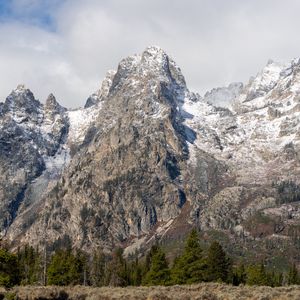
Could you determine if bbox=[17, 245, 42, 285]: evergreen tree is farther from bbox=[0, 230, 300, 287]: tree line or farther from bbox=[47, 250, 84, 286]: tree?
bbox=[47, 250, 84, 286]: tree

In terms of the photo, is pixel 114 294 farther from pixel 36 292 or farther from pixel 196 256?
pixel 196 256

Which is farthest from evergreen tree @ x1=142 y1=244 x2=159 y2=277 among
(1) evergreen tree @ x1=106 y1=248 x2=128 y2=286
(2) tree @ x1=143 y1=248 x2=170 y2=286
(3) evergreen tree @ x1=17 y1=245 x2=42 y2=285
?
(3) evergreen tree @ x1=17 y1=245 x2=42 y2=285

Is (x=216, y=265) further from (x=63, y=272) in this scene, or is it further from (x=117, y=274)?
(x=117, y=274)

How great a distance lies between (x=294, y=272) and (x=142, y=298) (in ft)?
365

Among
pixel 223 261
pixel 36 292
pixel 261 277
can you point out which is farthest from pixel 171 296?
pixel 261 277

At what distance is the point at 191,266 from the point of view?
287 ft

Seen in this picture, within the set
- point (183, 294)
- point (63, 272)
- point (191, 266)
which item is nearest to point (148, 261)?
point (63, 272)

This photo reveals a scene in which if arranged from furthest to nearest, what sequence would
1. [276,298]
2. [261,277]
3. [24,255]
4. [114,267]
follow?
[24,255]
[114,267]
[261,277]
[276,298]

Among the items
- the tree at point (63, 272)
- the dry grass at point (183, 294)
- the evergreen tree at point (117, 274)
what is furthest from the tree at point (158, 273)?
the dry grass at point (183, 294)

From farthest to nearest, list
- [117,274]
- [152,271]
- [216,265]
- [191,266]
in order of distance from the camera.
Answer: [117,274] < [152,271] < [216,265] < [191,266]

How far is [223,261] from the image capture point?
10325 centimetres

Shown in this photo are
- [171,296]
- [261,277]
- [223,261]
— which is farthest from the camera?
[261,277]

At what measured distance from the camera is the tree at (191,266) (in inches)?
3418

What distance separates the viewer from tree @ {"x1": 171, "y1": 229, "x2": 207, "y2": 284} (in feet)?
285
